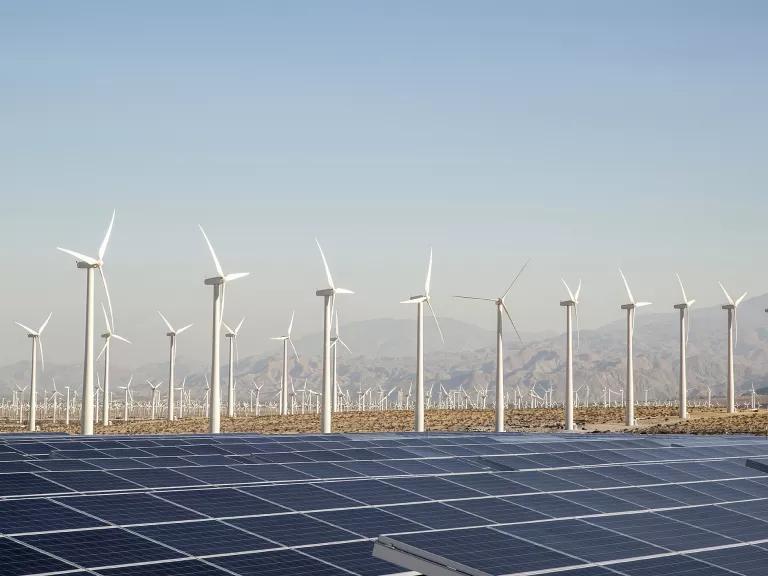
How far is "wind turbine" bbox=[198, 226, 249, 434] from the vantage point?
287ft

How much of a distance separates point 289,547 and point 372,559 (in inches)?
78.1

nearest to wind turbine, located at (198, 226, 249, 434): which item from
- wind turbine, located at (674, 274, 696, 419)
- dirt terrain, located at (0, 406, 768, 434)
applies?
dirt terrain, located at (0, 406, 768, 434)

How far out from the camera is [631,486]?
40719 mm

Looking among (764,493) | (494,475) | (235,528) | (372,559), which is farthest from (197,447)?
(764,493)

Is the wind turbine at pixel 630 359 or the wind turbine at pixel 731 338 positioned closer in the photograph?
the wind turbine at pixel 630 359

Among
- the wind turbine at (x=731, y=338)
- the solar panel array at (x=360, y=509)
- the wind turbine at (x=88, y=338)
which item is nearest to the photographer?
the solar panel array at (x=360, y=509)

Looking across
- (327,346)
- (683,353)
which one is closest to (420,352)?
(327,346)

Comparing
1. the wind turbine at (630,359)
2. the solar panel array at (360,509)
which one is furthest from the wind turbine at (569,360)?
the solar panel array at (360,509)

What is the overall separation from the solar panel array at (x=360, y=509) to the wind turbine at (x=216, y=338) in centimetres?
4053

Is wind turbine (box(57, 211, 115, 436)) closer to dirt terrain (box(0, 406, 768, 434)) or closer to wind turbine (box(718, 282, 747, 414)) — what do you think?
dirt terrain (box(0, 406, 768, 434))

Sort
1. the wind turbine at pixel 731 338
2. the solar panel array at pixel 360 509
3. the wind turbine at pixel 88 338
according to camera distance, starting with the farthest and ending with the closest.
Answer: the wind turbine at pixel 731 338, the wind turbine at pixel 88 338, the solar panel array at pixel 360 509

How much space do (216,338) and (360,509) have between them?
59.9 m

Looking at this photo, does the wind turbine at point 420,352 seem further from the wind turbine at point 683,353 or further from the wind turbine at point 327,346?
the wind turbine at point 683,353

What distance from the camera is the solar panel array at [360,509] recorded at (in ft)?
82.2
